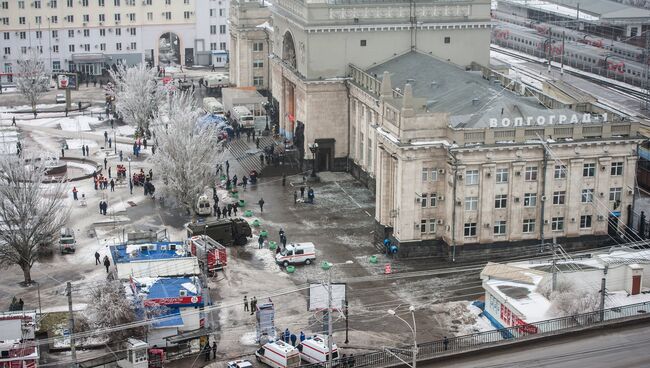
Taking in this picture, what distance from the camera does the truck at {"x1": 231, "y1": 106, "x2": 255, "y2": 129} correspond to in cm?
11956

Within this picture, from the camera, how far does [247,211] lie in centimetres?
9181

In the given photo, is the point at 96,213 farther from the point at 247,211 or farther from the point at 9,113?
the point at 9,113

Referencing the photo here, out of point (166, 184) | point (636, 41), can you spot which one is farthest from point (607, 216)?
point (636, 41)

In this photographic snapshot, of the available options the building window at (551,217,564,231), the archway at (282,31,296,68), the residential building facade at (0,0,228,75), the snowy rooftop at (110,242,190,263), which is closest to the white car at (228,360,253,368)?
the snowy rooftop at (110,242,190,263)

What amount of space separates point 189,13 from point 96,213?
74.0 m

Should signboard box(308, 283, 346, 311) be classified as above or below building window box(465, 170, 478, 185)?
below

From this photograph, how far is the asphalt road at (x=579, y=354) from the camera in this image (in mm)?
55375

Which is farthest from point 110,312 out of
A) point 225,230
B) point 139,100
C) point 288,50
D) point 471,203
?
point 139,100

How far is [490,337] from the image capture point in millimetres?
62500

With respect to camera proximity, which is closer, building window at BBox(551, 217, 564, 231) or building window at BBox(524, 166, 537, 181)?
building window at BBox(524, 166, 537, 181)

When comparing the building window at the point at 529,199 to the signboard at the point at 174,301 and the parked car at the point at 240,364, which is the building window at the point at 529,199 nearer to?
the signboard at the point at 174,301

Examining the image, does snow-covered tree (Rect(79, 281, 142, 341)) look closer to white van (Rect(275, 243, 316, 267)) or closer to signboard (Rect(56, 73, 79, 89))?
white van (Rect(275, 243, 316, 267))

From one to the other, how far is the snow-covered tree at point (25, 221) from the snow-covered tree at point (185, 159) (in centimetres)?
1285

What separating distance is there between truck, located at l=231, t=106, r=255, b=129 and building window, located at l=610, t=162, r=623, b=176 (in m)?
48.9
